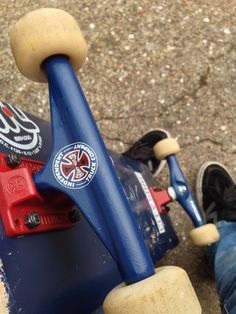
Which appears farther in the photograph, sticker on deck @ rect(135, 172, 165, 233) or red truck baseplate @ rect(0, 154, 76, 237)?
sticker on deck @ rect(135, 172, 165, 233)

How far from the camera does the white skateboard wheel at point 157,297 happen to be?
586mm

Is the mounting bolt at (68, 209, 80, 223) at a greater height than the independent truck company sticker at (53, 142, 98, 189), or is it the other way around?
the independent truck company sticker at (53, 142, 98, 189)

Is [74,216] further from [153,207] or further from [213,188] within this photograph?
[213,188]

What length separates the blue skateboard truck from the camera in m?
0.64

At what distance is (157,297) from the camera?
0.59 metres

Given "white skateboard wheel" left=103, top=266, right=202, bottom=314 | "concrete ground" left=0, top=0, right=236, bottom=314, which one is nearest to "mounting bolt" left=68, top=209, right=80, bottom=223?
"white skateboard wheel" left=103, top=266, right=202, bottom=314

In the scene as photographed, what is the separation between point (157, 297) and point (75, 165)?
239 mm

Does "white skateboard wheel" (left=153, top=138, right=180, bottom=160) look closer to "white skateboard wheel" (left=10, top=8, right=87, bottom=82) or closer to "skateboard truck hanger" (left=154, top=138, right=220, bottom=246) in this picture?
"skateboard truck hanger" (left=154, top=138, right=220, bottom=246)

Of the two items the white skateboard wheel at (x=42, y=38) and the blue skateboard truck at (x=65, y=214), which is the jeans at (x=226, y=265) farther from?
the white skateboard wheel at (x=42, y=38)

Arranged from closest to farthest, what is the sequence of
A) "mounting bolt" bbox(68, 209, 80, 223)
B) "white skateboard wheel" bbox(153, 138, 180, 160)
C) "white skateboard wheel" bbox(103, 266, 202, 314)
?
"white skateboard wheel" bbox(103, 266, 202, 314) < "mounting bolt" bbox(68, 209, 80, 223) < "white skateboard wheel" bbox(153, 138, 180, 160)

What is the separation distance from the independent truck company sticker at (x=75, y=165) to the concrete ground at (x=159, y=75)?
2.21 feet

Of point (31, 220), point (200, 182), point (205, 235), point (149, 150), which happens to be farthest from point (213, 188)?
point (31, 220)

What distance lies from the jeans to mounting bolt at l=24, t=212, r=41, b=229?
560 millimetres

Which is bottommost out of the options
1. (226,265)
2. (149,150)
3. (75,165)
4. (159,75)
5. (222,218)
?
(226,265)
